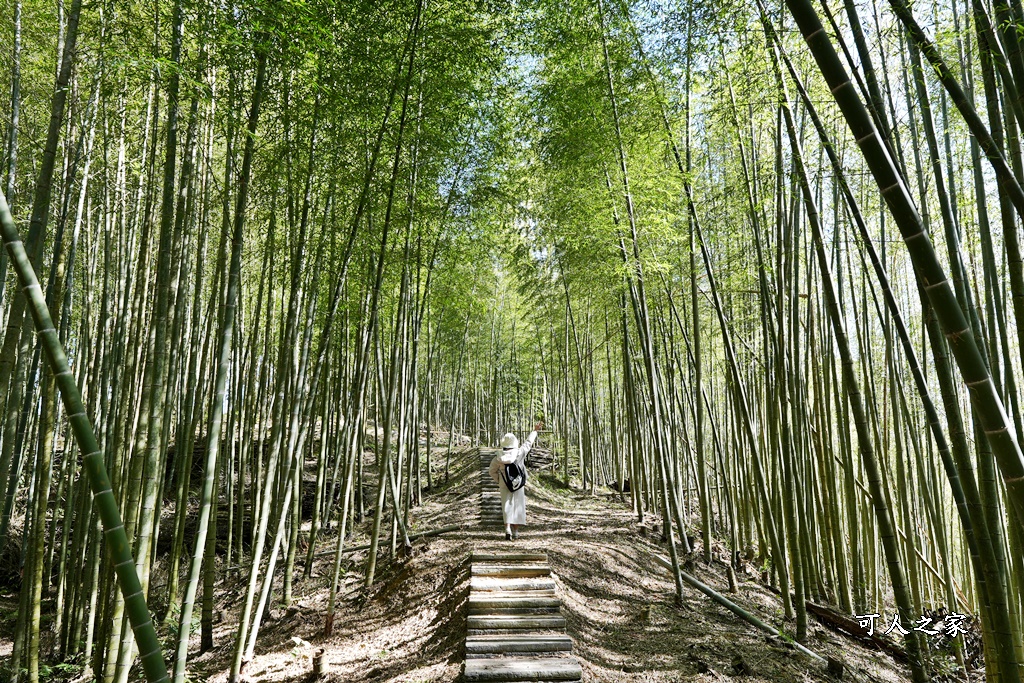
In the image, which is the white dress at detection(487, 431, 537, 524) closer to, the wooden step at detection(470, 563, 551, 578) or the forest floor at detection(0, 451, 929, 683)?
the forest floor at detection(0, 451, 929, 683)

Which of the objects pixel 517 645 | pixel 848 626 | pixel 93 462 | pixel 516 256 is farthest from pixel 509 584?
pixel 516 256

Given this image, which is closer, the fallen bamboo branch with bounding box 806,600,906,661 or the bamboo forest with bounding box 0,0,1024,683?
the bamboo forest with bounding box 0,0,1024,683

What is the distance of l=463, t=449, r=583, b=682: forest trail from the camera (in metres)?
3.29

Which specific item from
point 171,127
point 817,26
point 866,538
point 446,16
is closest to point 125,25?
point 171,127

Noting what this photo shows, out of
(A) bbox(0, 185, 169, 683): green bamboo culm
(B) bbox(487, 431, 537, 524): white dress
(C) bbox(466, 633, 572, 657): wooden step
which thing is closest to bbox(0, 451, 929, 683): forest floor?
(C) bbox(466, 633, 572, 657): wooden step

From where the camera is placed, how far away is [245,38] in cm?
327

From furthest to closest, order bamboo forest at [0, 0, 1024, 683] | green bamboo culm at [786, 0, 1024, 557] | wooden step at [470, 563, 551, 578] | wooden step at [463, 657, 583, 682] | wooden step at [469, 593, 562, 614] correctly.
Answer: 1. wooden step at [470, 563, 551, 578]
2. wooden step at [469, 593, 562, 614]
3. wooden step at [463, 657, 583, 682]
4. bamboo forest at [0, 0, 1024, 683]
5. green bamboo culm at [786, 0, 1024, 557]

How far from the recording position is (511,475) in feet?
18.8

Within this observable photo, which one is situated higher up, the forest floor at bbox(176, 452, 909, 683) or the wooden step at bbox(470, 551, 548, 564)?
the wooden step at bbox(470, 551, 548, 564)

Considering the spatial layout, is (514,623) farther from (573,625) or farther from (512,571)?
(512,571)

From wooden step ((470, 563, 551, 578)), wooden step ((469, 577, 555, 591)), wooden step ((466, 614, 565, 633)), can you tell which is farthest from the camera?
wooden step ((470, 563, 551, 578))

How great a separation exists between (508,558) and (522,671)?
1.64 meters

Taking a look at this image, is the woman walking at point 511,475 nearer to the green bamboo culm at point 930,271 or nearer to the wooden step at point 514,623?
the wooden step at point 514,623

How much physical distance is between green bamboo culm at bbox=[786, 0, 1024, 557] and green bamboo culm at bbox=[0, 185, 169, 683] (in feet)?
5.28
